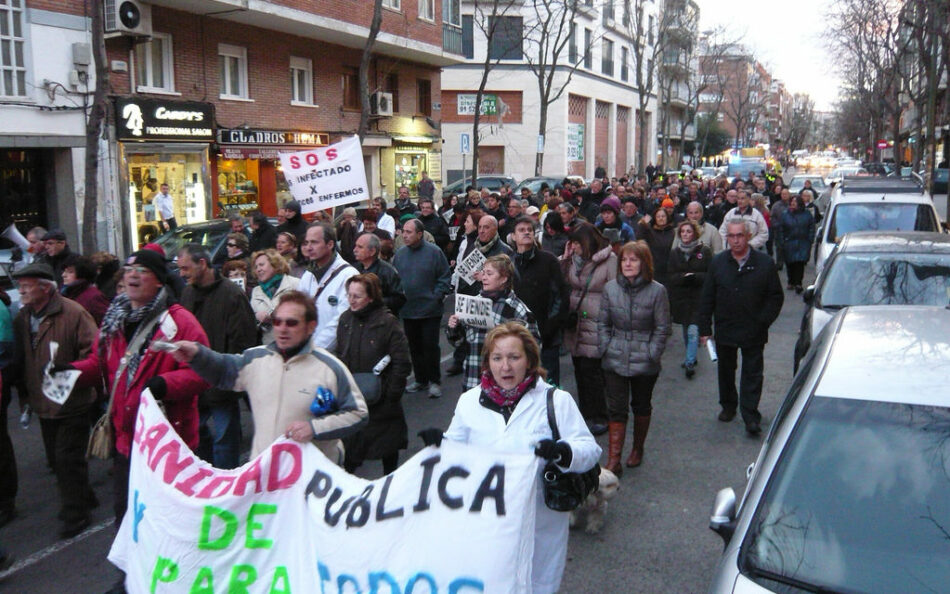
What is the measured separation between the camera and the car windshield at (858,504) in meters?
2.94

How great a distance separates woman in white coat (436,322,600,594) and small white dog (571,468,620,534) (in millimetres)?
1564

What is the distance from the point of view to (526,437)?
3.79 metres

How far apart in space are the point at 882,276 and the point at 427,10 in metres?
24.3

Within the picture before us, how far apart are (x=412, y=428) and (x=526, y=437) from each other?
4.11 m

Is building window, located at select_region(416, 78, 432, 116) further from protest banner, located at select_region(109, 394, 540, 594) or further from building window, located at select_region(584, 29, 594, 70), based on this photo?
protest banner, located at select_region(109, 394, 540, 594)

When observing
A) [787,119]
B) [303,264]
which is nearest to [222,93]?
[303,264]

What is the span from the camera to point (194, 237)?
1310 centimetres

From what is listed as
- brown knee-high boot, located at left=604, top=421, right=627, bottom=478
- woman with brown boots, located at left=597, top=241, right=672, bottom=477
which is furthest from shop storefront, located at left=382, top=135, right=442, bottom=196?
brown knee-high boot, located at left=604, top=421, right=627, bottom=478

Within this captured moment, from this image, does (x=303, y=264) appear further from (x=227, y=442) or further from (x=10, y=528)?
(x=10, y=528)

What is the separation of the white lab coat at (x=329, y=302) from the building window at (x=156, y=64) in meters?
14.2

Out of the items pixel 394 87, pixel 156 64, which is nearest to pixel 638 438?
pixel 156 64

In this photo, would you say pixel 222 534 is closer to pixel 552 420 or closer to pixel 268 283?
pixel 552 420

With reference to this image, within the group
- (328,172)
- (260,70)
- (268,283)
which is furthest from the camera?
(260,70)

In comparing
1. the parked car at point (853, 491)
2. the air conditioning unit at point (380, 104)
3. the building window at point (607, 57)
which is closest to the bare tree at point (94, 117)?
the parked car at point (853, 491)
